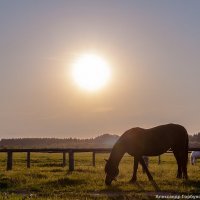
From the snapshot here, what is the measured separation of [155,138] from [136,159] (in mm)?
1316

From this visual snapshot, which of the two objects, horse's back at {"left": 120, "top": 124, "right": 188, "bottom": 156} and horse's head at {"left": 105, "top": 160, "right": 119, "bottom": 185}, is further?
horse's back at {"left": 120, "top": 124, "right": 188, "bottom": 156}

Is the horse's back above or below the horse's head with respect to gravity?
above

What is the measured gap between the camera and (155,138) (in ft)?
68.5

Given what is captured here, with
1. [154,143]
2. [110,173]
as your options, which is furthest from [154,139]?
[110,173]

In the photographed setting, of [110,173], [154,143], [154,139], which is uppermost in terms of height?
[154,139]

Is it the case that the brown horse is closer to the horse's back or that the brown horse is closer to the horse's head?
the horse's back

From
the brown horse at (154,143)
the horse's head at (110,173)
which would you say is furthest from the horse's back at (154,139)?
the horse's head at (110,173)

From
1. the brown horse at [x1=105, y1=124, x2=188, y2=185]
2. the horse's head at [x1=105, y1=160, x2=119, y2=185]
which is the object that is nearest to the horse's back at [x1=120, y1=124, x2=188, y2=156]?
the brown horse at [x1=105, y1=124, x2=188, y2=185]

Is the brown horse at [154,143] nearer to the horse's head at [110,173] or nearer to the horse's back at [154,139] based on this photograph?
the horse's back at [154,139]

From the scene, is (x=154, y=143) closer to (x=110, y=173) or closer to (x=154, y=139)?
(x=154, y=139)

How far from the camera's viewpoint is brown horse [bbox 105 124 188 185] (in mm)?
20344

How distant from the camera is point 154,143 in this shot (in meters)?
20.9

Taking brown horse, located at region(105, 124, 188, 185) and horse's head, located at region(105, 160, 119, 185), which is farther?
brown horse, located at region(105, 124, 188, 185)

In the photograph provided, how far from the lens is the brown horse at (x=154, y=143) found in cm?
2034
